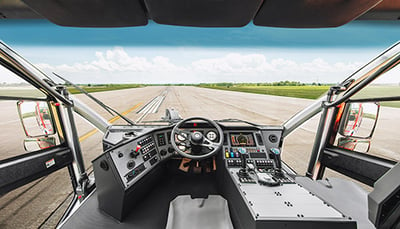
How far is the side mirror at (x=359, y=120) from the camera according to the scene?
6.02 ft

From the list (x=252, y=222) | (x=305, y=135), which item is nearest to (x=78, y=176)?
(x=252, y=222)

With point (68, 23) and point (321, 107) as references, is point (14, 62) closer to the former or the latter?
point (68, 23)

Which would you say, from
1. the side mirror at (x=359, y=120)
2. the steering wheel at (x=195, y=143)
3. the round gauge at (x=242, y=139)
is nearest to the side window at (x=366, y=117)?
the side mirror at (x=359, y=120)

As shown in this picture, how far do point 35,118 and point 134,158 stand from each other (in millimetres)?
1418

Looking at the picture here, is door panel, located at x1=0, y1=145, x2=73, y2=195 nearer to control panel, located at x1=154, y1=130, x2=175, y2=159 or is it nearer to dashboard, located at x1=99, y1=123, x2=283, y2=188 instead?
dashboard, located at x1=99, y1=123, x2=283, y2=188

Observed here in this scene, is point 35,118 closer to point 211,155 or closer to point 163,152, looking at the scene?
point 163,152

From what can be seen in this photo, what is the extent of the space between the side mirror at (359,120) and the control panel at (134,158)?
2676 millimetres

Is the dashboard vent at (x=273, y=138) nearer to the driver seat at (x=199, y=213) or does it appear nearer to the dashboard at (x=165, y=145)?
the dashboard at (x=165, y=145)

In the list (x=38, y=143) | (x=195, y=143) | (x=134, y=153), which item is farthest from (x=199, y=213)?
(x=38, y=143)

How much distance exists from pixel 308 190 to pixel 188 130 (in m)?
1.52

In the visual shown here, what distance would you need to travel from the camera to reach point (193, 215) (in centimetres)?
178

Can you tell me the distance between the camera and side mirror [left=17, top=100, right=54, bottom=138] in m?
1.78

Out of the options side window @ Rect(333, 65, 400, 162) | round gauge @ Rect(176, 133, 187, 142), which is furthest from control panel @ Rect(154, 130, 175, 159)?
side window @ Rect(333, 65, 400, 162)

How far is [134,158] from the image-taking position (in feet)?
5.89
